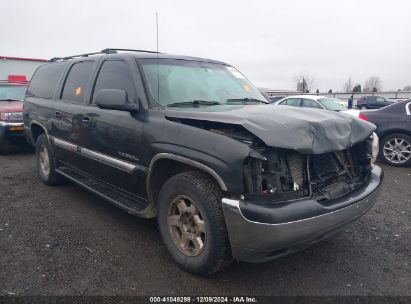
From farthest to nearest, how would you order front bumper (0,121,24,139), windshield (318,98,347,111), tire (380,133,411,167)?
windshield (318,98,347,111)
front bumper (0,121,24,139)
tire (380,133,411,167)

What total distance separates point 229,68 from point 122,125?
1768mm

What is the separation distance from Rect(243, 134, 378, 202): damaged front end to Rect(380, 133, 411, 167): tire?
4.80m

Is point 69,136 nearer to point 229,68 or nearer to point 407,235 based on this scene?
point 229,68

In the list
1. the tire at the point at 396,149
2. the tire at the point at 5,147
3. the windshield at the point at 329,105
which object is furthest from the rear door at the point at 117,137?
the windshield at the point at 329,105

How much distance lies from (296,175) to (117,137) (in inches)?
74.5

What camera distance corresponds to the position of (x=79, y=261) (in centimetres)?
322

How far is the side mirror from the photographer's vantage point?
3.28m

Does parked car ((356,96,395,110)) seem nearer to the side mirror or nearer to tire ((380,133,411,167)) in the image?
tire ((380,133,411,167))

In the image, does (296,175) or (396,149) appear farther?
(396,149)

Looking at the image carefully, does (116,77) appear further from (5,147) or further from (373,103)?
(373,103)

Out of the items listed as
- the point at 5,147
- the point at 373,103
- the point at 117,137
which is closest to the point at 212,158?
the point at 117,137

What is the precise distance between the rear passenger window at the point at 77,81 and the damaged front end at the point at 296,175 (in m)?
2.74

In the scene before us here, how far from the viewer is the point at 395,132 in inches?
290

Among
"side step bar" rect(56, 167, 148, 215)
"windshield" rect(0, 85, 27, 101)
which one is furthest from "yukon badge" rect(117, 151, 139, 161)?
"windshield" rect(0, 85, 27, 101)
